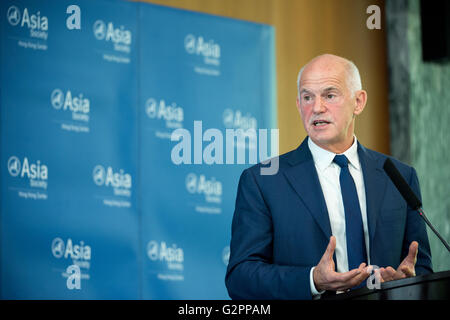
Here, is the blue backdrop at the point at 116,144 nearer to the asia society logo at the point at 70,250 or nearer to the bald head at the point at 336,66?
the asia society logo at the point at 70,250

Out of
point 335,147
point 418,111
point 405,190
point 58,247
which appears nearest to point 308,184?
point 335,147

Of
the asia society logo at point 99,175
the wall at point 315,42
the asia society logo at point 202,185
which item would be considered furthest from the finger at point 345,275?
the wall at point 315,42

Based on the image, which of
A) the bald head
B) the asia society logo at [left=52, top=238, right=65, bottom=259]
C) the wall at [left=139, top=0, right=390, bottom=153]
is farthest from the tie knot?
the wall at [left=139, top=0, right=390, bottom=153]

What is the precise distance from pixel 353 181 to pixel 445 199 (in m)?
3.92

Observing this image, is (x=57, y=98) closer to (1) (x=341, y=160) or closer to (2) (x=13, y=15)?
(2) (x=13, y=15)

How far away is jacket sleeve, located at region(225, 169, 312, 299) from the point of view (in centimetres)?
221

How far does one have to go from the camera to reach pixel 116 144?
4.61 m

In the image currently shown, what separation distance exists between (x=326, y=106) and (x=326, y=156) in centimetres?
17

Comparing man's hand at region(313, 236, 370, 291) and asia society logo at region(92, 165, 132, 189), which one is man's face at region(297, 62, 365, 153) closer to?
man's hand at region(313, 236, 370, 291)

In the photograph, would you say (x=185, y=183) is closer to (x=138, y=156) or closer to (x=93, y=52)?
(x=138, y=156)

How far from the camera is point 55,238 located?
4.27 metres

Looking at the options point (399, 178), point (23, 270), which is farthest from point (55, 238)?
point (399, 178)

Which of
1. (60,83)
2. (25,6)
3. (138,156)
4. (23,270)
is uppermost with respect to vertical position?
(25,6)

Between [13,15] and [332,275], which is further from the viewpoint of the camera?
[13,15]
